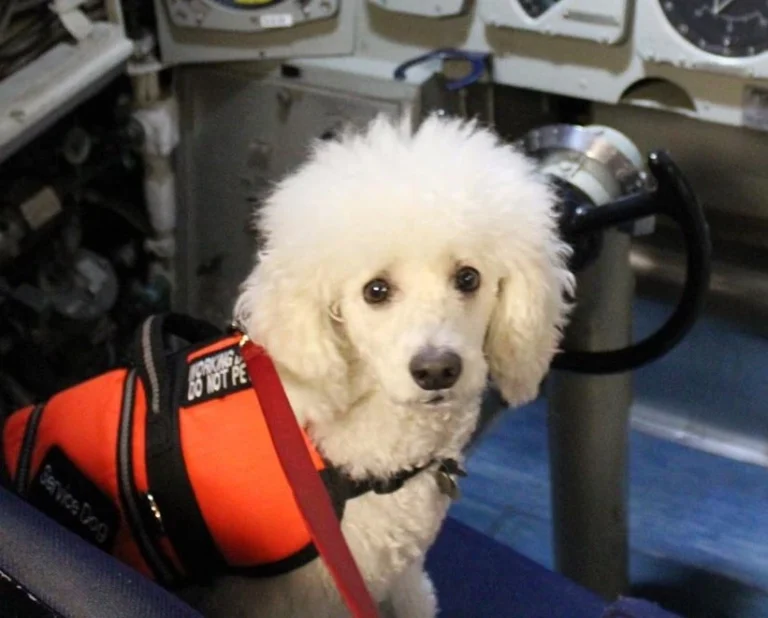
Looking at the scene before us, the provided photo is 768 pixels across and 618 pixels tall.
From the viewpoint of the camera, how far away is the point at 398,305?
80cm

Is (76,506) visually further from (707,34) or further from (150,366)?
(707,34)

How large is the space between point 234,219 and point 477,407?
0.86 meters

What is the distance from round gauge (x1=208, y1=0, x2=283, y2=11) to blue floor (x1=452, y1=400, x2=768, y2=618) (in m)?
0.81

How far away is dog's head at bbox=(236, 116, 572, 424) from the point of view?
787 millimetres

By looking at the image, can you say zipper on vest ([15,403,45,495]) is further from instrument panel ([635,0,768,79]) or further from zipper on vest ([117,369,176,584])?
instrument panel ([635,0,768,79])

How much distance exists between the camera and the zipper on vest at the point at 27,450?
0.90m

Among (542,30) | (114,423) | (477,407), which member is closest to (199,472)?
(114,423)

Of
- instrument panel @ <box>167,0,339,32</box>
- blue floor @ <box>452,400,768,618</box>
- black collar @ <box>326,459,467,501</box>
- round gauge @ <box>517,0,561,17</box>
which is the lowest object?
blue floor @ <box>452,400,768,618</box>

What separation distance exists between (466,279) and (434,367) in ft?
0.35

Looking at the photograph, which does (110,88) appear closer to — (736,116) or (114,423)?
(114,423)

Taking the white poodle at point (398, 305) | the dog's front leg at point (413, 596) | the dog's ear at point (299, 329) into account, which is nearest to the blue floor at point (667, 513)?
the dog's front leg at point (413, 596)

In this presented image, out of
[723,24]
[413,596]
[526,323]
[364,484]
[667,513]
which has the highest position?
[723,24]

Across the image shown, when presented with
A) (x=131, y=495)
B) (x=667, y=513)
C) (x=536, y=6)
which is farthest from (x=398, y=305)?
(x=667, y=513)

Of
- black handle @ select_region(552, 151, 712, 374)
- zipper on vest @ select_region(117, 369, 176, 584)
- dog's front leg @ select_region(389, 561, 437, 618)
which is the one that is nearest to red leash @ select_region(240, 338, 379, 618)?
zipper on vest @ select_region(117, 369, 176, 584)
